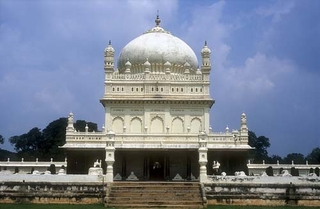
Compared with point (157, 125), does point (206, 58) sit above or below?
above

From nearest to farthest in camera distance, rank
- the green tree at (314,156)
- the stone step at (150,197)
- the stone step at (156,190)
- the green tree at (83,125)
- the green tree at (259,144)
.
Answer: the stone step at (150,197) → the stone step at (156,190) → the green tree at (83,125) → the green tree at (314,156) → the green tree at (259,144)

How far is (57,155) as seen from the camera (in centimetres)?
5644

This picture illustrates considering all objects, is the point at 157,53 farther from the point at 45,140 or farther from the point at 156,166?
the point at 45,140

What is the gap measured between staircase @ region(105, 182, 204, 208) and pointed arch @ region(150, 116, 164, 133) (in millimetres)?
10519

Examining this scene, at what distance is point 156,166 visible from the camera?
3148 cm

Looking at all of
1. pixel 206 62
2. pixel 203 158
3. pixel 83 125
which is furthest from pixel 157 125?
pixel 83 125

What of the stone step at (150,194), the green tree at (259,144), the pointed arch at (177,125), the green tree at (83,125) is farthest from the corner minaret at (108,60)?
the green tree at (259,144)

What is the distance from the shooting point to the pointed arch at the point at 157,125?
34594 mm

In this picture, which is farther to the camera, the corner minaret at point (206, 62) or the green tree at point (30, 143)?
the green tree at point (30, 143)

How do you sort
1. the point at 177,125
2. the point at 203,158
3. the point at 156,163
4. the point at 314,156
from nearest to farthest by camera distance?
the point at 203,158 → the point at 156,163 → the point at 177,125 → the point at 314,156

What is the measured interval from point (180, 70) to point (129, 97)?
5.13m

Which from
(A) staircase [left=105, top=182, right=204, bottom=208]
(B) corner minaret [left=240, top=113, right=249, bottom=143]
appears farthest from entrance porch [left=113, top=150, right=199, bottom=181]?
(A) staircase [left=105, top=182, right=204, bottom=208]

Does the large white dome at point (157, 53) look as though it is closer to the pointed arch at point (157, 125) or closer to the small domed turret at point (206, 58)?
the small domed turret at point (206, 58)

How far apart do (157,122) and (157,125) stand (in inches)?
8.3
